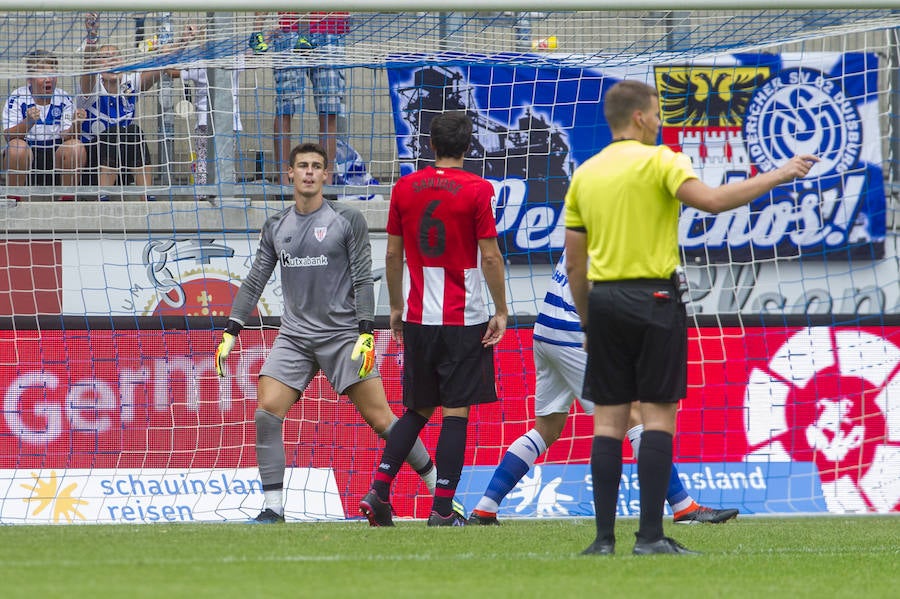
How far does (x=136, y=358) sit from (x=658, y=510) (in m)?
4.71

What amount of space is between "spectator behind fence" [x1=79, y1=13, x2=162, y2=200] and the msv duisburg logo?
5.02m

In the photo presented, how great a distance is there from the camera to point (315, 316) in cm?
718

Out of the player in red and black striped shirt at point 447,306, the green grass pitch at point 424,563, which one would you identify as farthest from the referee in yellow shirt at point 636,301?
the player in red and black striped shirt at point 447,306

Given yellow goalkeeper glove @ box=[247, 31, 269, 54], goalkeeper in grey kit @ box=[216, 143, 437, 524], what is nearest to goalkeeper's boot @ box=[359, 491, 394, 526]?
goalkeeper in grey kit @ box=[216, 143, 437, 524]

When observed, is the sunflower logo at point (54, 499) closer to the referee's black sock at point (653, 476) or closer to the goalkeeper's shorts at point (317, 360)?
the goalkeeper's shorts at point (317, 360)

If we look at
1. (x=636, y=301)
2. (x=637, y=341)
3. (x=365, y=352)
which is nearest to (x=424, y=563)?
(x=637, y=341)

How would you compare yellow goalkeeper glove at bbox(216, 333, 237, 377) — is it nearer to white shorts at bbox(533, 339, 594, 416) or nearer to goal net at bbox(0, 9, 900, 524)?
goal net at bbox(0, 9, 900, 524)

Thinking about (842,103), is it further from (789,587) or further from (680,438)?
(789,587)

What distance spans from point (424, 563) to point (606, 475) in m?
0.77

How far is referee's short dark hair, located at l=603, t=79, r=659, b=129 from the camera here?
5.11 metres

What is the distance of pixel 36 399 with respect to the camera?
8625mm

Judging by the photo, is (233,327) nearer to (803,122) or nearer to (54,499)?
(54,499)

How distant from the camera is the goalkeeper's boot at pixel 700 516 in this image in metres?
7.04

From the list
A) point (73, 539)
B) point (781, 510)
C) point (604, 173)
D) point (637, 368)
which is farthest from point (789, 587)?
point (781, 510)
